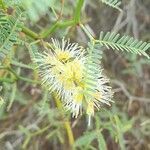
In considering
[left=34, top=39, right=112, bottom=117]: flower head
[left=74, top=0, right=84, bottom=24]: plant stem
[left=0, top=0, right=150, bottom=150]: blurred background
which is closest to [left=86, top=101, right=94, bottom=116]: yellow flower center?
[left=34, top=39, right=112, bottom=117]: flower head

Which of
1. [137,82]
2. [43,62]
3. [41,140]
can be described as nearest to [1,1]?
[43,62]

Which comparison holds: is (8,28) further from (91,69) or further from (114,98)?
(114,98)

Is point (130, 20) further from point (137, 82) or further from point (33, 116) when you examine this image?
point (33, 116)

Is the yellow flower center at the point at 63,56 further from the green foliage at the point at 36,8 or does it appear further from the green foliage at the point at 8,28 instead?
the green foliage at the point at 36,8

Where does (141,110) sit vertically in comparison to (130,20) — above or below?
below

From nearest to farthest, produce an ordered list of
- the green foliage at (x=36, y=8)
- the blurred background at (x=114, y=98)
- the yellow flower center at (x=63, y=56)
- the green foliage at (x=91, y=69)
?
the green foliage at (x=36, y=8) < the green foliage at (x=91, y=69) < the yellow flower center at (x=63, y=56) < the blurred background at (x=114, y=98)

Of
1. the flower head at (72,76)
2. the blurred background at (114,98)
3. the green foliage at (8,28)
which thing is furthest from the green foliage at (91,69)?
the blurred background at (114,98)

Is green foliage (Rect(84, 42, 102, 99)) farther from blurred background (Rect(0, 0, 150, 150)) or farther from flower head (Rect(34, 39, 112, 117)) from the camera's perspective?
blurred background (Rect(0, 0, 150, 150))

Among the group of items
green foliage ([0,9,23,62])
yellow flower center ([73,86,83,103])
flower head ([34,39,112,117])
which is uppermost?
green foliage ([0,9,23,62])

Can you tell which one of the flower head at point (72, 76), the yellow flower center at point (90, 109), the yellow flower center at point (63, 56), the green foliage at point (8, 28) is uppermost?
the green foliage at point (8, 28)
